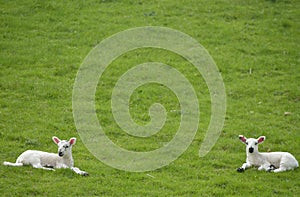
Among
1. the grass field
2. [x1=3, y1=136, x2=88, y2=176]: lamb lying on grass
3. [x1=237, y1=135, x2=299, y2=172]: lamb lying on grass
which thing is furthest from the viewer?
[x1=237, y1=135, x2=299, y2=172]: lamb lying on grass

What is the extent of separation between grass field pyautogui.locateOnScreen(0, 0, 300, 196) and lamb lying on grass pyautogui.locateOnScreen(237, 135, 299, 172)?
0.33m

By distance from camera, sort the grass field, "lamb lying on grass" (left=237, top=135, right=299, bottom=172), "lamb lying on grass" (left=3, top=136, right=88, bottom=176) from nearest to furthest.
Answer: the grass field < "lamb lying on grass" (left=3, top=136, right=88, bottom=176) < "lamb lying on grass" (left=237, top=135, right=299, bottom=172)

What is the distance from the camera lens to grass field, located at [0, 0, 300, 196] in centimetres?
1677

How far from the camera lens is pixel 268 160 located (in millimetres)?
18094

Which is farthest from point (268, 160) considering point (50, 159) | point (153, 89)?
point (153, 89)

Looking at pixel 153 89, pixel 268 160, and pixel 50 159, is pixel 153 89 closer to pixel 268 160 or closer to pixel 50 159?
pixel 268 160

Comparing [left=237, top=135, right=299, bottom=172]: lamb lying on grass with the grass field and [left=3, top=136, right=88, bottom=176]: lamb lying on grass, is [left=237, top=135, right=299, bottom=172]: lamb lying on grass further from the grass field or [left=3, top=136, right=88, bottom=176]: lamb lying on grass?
[left=3, top=136, right=88, bottom=176]: lamb lying on grass

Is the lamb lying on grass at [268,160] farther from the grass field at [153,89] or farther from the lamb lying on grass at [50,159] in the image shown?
the lamb lying on grass at [50,159]

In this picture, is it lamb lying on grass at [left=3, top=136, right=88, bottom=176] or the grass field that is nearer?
the grass field

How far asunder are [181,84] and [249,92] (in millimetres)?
3501

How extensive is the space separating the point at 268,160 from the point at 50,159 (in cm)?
755

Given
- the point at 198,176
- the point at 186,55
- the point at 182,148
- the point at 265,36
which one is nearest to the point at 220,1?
the point at 265,36

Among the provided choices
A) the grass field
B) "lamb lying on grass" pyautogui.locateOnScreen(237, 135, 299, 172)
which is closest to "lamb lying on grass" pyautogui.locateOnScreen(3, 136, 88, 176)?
the grass field

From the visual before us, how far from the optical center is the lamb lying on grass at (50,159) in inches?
674
